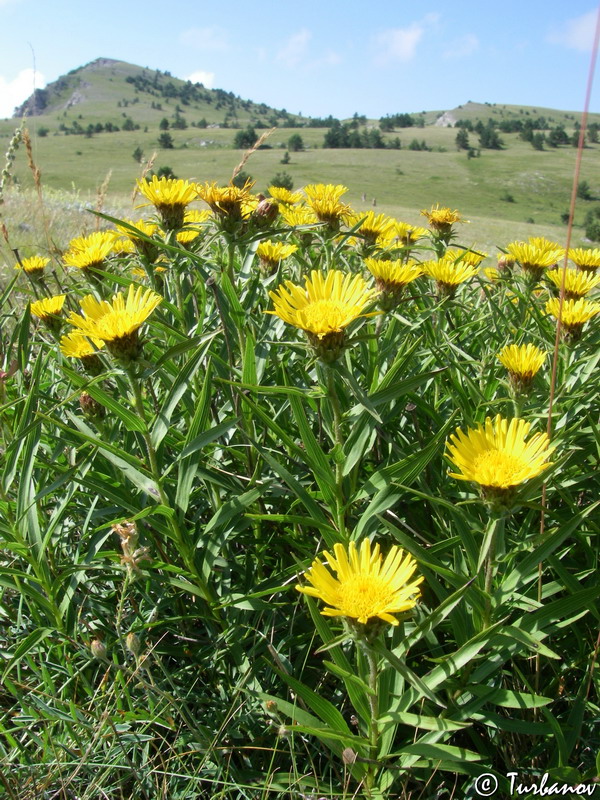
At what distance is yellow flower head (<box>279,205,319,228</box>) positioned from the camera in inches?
97.4

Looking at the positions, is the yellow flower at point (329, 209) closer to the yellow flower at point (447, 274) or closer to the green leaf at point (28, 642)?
the yellow flower at point (447, 274)

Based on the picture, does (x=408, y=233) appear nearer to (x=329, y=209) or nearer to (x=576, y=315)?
(x=329, y=209)

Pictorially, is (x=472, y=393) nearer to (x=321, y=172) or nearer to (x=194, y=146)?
(x=321, y=172)

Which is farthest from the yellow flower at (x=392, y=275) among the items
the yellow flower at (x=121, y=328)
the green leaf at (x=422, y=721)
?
the green leaf at (x=422, y=721)

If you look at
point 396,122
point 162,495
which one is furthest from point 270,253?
point 396,122

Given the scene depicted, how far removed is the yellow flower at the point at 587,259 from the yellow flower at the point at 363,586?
5.39ft

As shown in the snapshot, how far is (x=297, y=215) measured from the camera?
8.36 ft

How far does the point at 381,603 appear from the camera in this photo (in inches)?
40.5

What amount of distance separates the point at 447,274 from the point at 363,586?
1.35 meters

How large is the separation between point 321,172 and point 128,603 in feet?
184

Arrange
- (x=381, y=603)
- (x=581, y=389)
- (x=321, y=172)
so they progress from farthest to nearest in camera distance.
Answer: (x=321, y=172) → (x=581, y=389) → (x=381, y=603)

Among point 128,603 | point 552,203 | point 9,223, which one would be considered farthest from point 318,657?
point 552,203

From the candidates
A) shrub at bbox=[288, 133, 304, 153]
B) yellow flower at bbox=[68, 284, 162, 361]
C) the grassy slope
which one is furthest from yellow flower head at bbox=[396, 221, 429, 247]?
shrub at bbox=[288, 133, 304, 153]

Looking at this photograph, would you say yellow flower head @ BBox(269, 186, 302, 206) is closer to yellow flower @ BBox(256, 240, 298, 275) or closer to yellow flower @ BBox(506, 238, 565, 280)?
yellow flower @ BBox(256, 240, 298, 275)
